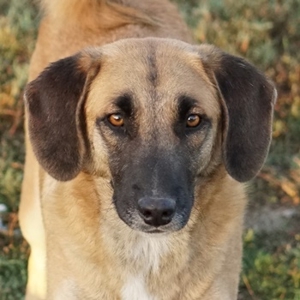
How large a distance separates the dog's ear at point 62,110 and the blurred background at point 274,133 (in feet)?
5.38

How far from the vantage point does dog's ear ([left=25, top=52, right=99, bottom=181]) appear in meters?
3.46

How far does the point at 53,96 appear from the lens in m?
3.47

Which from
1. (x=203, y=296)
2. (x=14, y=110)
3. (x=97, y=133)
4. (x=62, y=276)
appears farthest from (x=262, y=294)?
(x=14, y=110)

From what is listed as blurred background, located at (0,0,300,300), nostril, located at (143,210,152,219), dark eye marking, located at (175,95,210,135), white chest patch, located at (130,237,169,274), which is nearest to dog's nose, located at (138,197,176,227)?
nostril, located at (143,210,152,219)

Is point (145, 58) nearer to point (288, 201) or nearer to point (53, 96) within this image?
point (53, 96)

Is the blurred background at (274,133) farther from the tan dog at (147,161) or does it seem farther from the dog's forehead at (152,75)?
the dog's forehead at (152,75)

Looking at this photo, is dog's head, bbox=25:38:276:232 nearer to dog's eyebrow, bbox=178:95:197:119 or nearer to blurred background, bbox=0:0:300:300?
dog's eyebrow, bbox=178:95:197:119

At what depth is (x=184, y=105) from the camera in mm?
3314

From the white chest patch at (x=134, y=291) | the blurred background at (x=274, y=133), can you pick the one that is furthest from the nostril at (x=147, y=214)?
the blurred background at (x=274, y=133)

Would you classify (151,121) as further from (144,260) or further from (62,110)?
(144,260)

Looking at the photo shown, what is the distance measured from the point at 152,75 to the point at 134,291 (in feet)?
3.39

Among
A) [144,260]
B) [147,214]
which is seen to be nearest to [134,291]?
[144,260]

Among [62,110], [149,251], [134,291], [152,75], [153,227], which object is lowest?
[134,291]

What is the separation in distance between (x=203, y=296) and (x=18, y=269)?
1.77m
